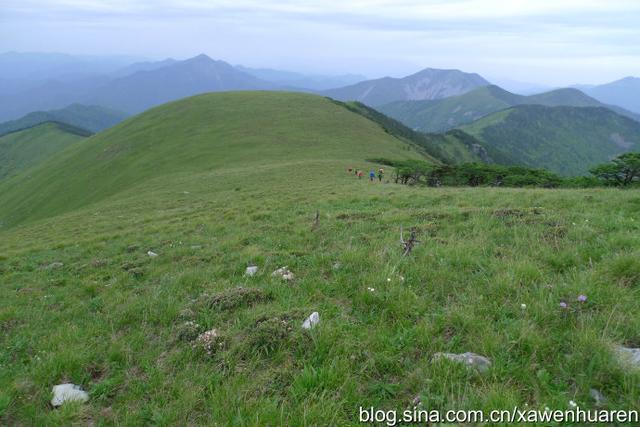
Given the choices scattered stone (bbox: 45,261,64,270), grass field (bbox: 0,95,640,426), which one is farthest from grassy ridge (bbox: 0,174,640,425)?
scattered stone (bbox: 45,261,64,270)

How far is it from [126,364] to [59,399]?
842 mm

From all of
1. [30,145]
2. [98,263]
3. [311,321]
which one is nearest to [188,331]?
[311,321]

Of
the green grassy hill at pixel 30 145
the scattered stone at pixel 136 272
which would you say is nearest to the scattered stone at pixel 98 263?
the scattered stone at pixel 136 272

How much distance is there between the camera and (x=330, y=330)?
16.6ft

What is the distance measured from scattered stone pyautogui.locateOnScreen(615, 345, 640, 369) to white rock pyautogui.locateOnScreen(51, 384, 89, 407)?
19.6 ft

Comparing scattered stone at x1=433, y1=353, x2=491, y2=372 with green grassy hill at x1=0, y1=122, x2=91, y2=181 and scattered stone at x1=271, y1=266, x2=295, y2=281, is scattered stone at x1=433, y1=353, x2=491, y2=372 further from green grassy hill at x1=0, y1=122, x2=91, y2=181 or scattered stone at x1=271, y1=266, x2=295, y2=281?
green grassy hill at x1=0, y1=122, x2=91, y2=181

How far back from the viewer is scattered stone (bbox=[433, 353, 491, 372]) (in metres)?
4.16

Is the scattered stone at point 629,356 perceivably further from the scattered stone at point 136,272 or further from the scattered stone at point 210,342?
the scattered stone at point 136,272

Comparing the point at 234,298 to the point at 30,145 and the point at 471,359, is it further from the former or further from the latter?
the point at 30,145

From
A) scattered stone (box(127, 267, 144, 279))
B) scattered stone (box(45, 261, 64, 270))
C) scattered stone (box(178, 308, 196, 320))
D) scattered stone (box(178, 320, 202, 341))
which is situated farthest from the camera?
scattered stone (box(45, 261, 64, 270))

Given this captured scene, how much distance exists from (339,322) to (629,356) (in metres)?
3.26

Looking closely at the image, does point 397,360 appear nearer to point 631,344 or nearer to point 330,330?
point 330,330

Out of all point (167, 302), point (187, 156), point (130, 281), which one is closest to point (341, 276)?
point (167, 302)

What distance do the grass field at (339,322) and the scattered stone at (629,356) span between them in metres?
0.11
